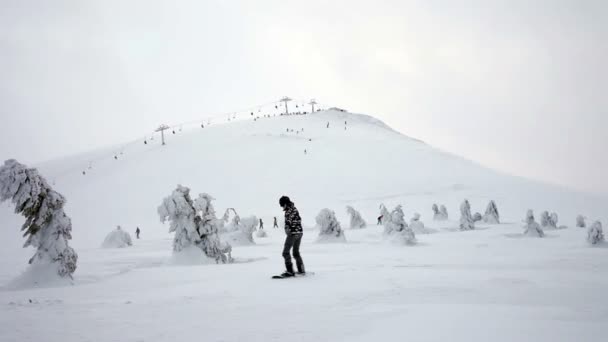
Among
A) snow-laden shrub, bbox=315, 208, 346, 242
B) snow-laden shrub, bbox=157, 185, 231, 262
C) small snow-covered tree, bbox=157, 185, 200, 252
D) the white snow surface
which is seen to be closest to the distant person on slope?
the white snow surface

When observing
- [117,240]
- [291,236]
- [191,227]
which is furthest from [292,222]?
[117,240]

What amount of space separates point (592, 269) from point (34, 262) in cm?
1509

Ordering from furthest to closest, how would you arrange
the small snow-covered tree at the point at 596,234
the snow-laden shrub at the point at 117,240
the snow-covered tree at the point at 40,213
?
the snow-laden shrub at the point at 117,240 < the small snow-covered tree at the point at 596,234 < the snow-covered tree at the point at 40,213

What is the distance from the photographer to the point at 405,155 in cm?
8294

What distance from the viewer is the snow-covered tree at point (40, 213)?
12.1m

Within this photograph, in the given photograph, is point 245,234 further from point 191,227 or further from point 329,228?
point 191,227

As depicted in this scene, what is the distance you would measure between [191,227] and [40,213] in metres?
5.21

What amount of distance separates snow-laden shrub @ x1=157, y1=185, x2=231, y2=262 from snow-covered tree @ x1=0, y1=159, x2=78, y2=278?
Answer: 3.96 m

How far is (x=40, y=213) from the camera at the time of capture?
12375 millimetres

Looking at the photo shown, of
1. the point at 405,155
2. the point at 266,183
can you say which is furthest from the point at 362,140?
the point at 266,183

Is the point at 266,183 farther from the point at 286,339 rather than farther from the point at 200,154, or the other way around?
the point at 286,339

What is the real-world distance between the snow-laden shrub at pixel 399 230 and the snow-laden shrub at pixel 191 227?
8.35m

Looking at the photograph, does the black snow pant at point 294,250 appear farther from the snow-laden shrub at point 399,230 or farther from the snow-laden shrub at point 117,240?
the snow-laden shrub at point 117,240

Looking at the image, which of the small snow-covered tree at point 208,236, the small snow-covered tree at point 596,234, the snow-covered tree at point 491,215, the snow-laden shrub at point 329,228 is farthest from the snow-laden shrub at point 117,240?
the snow-covered tree at point 491,215
